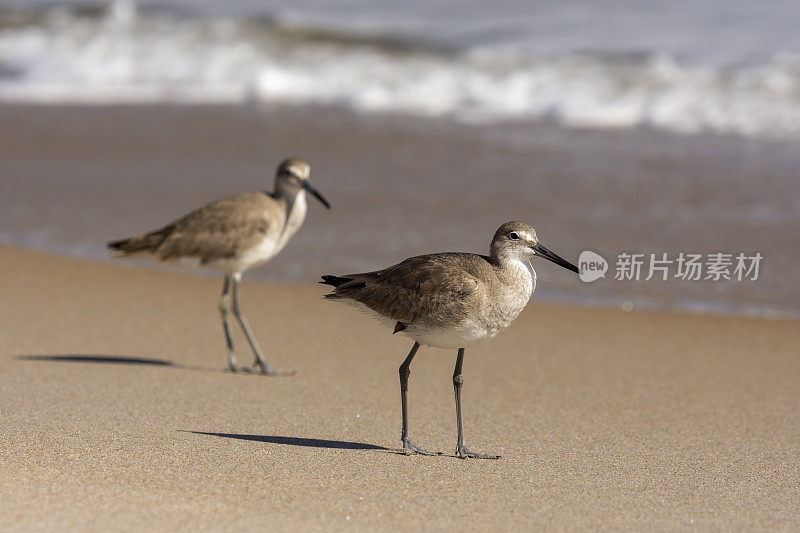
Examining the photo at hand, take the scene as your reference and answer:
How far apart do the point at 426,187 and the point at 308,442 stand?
5.63 meters

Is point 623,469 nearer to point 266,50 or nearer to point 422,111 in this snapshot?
point 422,111

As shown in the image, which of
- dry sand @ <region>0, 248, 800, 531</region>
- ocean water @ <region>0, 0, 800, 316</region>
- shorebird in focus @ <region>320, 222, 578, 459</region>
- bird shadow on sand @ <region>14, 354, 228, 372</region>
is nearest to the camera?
dry sand @ <region>0, 248, 800, 531</region>

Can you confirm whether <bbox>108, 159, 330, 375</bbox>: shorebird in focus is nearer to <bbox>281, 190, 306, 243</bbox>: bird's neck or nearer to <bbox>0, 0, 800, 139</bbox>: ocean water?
<bbox>281, 190, 306, 243</bbox>: bird's neck

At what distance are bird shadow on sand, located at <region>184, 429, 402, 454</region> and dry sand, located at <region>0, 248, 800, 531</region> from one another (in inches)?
0.8

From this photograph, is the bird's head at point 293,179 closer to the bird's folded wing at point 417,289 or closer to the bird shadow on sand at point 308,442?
the bird's folded wing at point 417,289

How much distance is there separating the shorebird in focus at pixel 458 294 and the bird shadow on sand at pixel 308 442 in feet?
0.52

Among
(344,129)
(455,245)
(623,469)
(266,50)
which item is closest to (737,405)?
(623,469)

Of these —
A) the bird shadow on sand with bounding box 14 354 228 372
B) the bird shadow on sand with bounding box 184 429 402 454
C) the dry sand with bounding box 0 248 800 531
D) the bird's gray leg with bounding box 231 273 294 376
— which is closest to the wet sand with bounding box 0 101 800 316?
the dry sand with bounding box 0 248 800 531

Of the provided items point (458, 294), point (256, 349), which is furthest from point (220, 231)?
point (458, 294)

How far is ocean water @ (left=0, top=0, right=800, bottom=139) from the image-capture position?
13.8m

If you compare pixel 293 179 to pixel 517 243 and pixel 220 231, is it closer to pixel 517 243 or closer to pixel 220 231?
pixel 220 231

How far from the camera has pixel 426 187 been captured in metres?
10.7

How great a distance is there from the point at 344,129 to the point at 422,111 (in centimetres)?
146

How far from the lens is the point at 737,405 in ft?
19.9
